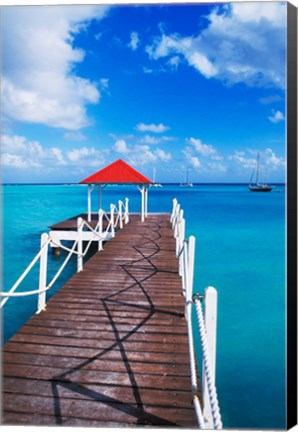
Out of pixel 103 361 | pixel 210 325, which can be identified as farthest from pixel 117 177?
pixel 210 325

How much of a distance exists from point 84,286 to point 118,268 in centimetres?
113

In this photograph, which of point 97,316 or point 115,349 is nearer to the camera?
point 115,349

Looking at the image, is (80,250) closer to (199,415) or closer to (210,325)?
(210,325)

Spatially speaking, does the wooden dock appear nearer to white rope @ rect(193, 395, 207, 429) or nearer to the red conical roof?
white rope @ rect(193, 395, 207, 429)

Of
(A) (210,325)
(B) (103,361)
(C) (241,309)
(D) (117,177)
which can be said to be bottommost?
(C) (241,309)

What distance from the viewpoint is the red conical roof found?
38.7 ft

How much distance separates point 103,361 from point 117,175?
964 centimetres

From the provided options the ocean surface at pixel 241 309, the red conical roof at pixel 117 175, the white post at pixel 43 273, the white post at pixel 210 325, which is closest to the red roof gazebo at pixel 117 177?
the red conical roof at pixel 117 175

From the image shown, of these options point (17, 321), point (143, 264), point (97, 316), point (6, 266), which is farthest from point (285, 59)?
point (6, 266)

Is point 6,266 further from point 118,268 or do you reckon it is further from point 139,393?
point 139,393

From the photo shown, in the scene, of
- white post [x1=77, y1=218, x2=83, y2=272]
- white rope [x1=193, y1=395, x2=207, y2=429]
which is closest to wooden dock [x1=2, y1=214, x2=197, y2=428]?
white rope [x1=193, y1=395, x2=207, y2=429]

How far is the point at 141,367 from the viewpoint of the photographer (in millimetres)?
2785

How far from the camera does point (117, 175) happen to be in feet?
39.6

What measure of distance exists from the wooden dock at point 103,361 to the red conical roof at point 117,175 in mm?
7179
